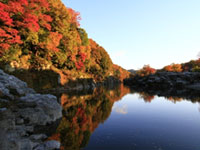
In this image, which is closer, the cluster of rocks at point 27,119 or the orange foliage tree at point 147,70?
the cluster of rocks at point 27,119

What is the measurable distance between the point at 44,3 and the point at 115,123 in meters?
24.8

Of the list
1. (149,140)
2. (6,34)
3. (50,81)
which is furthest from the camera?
(50,81)

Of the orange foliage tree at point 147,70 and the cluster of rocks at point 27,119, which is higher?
the orange foliage tree at point 147,70

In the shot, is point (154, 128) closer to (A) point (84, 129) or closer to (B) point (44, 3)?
(A) point (84, 129)

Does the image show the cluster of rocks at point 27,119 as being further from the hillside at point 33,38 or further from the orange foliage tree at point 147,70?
the orange foliage tree at point 147,70

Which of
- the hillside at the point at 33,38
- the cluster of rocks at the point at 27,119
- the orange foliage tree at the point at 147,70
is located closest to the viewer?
the cluster of rocks at the point at 27,119

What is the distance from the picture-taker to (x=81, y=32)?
147 feet

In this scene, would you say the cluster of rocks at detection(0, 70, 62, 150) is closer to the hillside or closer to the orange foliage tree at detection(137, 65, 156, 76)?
the hillside

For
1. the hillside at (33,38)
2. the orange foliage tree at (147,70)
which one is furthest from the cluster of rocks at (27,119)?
the orange foliage tree at (147,70)

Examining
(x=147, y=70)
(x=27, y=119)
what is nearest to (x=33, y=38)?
(x=27, y=119)

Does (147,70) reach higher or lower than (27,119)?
higher

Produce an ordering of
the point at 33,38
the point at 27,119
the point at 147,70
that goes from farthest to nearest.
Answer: the point at 147,70, the point at 33,38, the point at 27,119

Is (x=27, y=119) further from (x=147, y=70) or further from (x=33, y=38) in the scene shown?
(x=147, y=70)

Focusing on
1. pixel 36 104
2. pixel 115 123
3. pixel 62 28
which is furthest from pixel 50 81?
pixel 115 123
